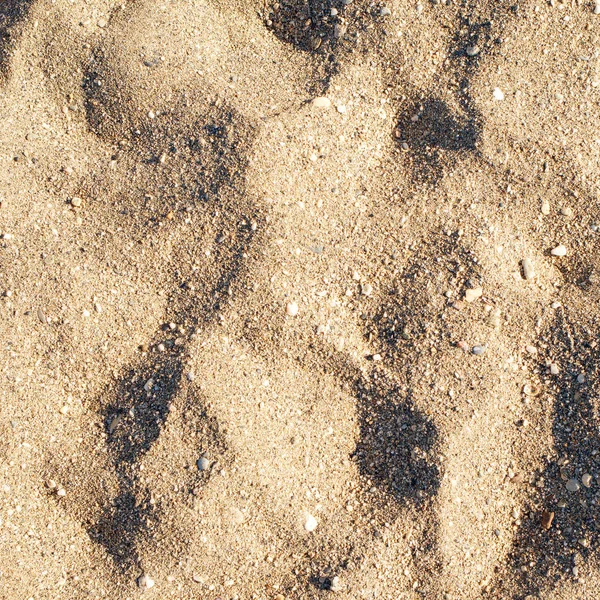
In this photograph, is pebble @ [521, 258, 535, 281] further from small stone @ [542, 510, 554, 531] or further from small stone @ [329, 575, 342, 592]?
small stone @ [329, 575, 342, 592]

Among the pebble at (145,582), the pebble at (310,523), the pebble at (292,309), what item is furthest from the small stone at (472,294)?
the pebble at (145,582)

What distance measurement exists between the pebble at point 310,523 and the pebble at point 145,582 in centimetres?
53

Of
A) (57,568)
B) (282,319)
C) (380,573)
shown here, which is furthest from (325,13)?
(57,568)

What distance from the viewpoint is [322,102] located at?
221cm

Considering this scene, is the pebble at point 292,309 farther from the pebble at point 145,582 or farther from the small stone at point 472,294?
the pebble at point 145,582

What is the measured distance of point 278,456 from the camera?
2.10 m

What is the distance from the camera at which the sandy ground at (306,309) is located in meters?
2.10

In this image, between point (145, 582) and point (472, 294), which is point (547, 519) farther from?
point (145, 582)

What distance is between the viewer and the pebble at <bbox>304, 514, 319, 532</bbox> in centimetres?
211

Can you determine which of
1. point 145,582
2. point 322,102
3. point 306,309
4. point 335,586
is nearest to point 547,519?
point 335,586

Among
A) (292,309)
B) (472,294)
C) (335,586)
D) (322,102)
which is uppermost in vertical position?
→ (322,102)

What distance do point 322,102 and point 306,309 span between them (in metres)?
0.71

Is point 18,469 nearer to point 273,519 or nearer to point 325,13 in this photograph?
point 273,519

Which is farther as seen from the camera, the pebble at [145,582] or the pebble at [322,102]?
the pebble at [322,102]
